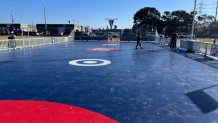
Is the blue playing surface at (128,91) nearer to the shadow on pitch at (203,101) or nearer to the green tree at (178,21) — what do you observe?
the shadow on pitch at (203,101)

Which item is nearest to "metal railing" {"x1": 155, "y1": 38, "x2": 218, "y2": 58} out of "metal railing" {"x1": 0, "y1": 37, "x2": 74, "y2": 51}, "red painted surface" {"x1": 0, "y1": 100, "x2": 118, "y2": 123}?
"red painted surface" {"x1": 0, "y1": 100, "x2": 118, "y2": 123}

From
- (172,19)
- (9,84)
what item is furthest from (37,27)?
(9,84)

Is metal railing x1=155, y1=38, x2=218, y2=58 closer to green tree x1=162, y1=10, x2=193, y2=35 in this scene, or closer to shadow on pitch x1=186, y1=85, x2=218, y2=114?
shadow on pitch x1=186, y1=85, x2=218, y2=114

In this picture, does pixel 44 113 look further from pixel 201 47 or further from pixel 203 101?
pixel 201 47

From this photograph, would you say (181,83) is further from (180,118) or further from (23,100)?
(23,100)

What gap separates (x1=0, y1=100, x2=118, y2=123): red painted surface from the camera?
16.1 ft

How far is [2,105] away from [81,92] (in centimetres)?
220

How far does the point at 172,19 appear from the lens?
3302 inches

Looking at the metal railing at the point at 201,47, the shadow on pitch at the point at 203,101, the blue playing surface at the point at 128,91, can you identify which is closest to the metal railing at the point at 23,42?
the blue playing surface at the point at 128,91

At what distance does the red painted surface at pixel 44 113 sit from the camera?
193 inches

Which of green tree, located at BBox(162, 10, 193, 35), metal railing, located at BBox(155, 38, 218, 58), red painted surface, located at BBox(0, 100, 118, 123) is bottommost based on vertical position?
red painted surface, located at BBox(0, 100, 118, 123)

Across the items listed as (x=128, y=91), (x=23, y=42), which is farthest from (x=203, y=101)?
(x=23, y=42)

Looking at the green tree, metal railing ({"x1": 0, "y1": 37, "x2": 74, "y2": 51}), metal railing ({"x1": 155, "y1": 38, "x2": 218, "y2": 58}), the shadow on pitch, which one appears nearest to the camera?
the shadow on pitch

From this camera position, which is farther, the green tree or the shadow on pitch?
the green tree
